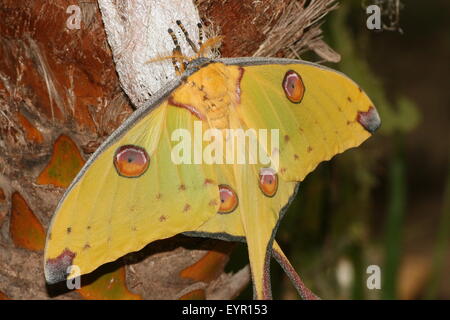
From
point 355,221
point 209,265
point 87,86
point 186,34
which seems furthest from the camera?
point 355,221

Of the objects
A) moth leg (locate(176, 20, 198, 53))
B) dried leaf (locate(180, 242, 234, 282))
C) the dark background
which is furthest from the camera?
the dark background

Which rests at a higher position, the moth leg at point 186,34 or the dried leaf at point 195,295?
the moth leg at point 186,34

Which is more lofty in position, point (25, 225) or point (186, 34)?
point (186, 34)

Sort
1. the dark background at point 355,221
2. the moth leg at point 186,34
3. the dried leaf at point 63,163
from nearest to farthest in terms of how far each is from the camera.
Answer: the moth leg at point 186,34
the dried leaf at point 63,163
the dark background at point 355,221

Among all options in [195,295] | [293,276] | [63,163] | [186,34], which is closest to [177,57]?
[186,34]

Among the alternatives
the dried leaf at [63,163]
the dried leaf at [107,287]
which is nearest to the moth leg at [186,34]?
the dried leaf at [63,163]

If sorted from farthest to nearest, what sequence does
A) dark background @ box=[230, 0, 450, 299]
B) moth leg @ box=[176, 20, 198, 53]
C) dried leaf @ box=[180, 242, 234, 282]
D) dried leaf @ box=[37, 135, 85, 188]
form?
1. dark background @ box=[230, 0, 450, 299]
2. dried leaf @ box=[180, 242, 234, 282]
3. dried leaf @ box=[37, 135, 85, 188]
4. moth leg @ box=[176, 20, 198, 53]

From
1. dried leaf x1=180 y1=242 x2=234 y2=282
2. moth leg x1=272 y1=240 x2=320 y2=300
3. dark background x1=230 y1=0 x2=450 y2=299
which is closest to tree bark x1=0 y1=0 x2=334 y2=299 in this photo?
dried leaf x1=180 y1=242 x2=234 y2=282

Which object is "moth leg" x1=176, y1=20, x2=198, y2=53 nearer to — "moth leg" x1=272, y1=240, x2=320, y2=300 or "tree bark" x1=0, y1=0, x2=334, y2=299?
"tree bark" x1=0, y1=0, x2=334, y2=299

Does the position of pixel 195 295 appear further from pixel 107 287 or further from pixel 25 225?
pixel 25 225

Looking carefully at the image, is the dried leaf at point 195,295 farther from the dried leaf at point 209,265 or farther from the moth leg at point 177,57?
the moth leg at point 177,57

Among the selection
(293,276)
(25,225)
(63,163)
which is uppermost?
(63,163)
